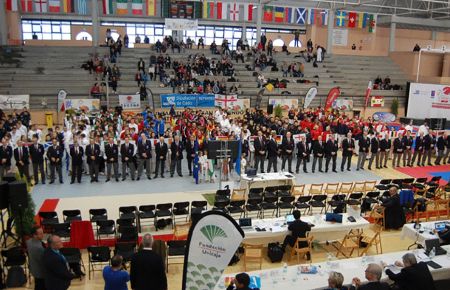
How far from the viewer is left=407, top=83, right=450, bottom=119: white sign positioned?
29656 mm

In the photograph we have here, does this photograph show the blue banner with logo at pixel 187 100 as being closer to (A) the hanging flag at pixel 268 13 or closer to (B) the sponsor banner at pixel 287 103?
(B) the sponsor banner at pixel 287 103

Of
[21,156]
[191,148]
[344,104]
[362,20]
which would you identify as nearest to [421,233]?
[191,148]

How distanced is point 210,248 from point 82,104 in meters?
22.9

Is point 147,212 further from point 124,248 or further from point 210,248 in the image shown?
point 210,248

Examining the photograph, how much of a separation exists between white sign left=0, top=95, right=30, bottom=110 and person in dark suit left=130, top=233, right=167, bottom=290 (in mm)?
22967

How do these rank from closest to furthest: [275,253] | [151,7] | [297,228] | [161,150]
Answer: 1. [297,228]
2. [275,253]
3. [161,150]
4. [151,7]

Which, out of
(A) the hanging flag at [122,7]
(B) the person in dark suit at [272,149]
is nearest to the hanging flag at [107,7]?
(A) the hanging flag at [122,7]

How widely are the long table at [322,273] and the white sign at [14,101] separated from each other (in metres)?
22.4

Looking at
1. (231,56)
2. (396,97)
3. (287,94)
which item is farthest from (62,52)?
(396,97)

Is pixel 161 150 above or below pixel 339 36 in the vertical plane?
below

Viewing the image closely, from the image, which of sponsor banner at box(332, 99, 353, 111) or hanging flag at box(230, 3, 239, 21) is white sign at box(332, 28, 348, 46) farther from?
hanging flag at box(230, 3, 239, 21)

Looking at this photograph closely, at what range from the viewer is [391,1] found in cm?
3822

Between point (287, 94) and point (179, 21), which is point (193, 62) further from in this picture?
point (287, 94)

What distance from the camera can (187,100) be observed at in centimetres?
2839
